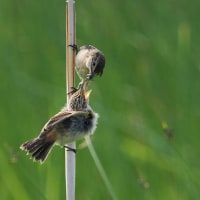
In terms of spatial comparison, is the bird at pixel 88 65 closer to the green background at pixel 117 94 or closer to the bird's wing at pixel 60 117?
the bird's wing at pixel 60 117

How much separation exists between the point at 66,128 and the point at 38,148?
0.34 feet

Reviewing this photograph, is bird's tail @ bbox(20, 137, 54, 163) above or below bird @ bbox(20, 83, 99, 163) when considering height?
below

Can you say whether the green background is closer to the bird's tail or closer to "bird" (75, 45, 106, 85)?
"bird" (75, 45, 106, 85)

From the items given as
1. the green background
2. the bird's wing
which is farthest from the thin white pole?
the green background

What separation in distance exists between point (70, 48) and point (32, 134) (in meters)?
2.00

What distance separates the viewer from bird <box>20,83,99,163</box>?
2393 mm

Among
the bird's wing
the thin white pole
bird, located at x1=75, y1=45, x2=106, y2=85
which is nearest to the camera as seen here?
the bird's wing

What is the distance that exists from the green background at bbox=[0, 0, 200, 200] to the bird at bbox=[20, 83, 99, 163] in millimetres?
1066

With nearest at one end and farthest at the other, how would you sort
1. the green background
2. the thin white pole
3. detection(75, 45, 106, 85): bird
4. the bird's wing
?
the bird's wing → the thin white pole → detection(75, 45, 106, 85): bird → the green background

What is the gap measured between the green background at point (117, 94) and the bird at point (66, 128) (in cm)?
107

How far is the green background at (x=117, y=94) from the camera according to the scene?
13.2 ft

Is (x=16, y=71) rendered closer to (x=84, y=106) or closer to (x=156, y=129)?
(x=156, y=129)

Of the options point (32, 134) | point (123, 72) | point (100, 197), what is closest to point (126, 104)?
point (123, 72)

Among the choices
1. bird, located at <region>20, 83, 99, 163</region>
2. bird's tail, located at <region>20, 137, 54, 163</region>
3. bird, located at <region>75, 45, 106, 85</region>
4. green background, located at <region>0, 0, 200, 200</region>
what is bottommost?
bird's tail, located at <region>20, 137, 54, 163</region>
